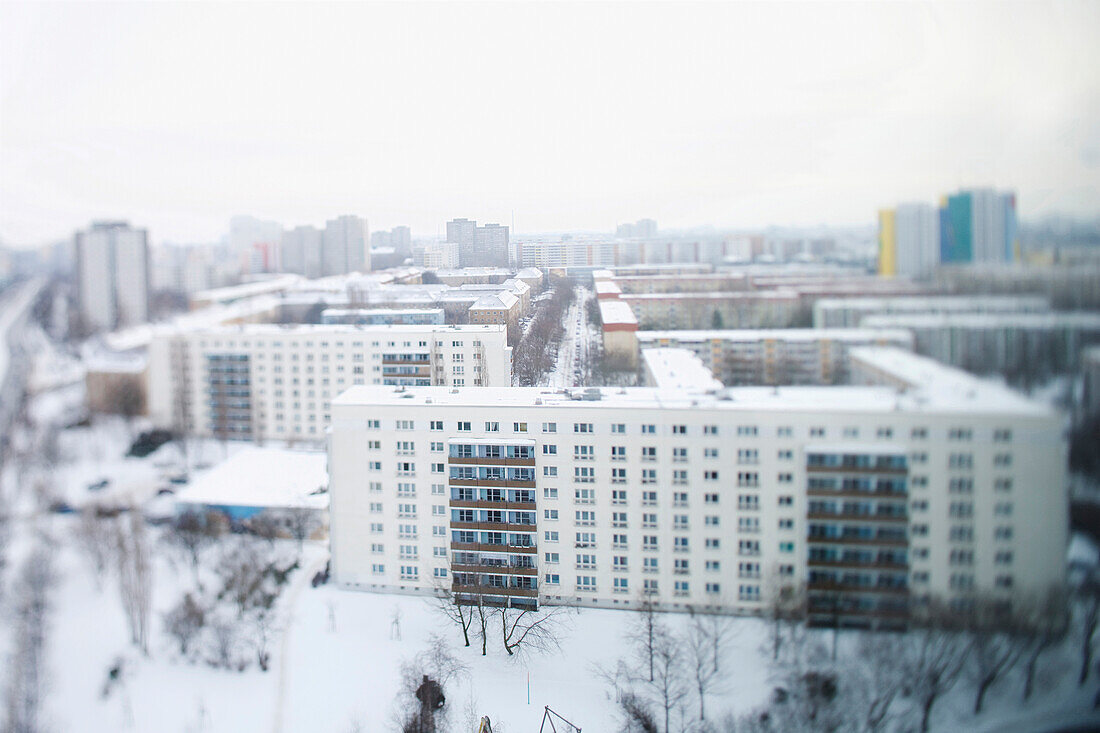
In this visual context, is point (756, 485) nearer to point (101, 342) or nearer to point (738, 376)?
point (738, 376)

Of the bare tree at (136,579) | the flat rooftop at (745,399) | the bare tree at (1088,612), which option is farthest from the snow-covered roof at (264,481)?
the bare tree at (1088,612)

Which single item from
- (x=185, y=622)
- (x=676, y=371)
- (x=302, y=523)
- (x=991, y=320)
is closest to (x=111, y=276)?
(x=302, y=523)

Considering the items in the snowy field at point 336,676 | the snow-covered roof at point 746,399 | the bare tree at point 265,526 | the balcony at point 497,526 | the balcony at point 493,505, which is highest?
the snow-covered roof at point 746,399

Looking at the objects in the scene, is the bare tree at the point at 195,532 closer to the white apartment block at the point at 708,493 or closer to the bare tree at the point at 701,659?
the white apartment block at the point at 708,493

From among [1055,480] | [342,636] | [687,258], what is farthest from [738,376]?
[342,636]

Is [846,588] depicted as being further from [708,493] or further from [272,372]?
[272,372]

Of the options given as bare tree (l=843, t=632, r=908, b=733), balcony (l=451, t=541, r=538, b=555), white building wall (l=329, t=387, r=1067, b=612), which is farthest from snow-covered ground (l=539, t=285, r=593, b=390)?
bare tree (l=843, t=632, r=908, b=733)

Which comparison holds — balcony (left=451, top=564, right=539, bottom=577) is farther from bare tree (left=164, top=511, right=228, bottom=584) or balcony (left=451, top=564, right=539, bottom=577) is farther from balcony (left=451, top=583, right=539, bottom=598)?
bare tree (left=164, top=511, right=228, bottom=584)
